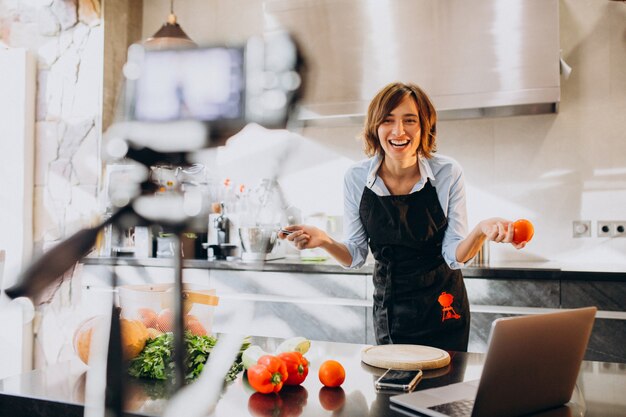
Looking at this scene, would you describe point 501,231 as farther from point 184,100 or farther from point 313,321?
point 313,321

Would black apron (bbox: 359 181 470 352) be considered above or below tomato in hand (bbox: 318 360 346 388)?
above

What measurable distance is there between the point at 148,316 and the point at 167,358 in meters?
0.15

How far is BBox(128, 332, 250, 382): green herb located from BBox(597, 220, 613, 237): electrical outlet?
240 centimetres

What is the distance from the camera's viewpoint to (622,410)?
3.18 feet

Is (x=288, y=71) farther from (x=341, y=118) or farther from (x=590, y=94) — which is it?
(x=590, y=94)

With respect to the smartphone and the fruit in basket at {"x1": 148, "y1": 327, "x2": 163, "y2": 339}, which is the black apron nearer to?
the smartphone

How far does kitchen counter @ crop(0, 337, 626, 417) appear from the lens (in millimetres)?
974

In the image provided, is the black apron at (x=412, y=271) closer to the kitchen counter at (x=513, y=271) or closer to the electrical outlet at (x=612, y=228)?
the kitchen counter at (x=513, y=271)

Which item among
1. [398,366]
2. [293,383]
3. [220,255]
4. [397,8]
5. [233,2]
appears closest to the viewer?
[293,383]

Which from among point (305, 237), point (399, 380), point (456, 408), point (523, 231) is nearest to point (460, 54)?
point (305, 237)

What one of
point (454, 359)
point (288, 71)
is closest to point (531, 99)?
point (454, 359)

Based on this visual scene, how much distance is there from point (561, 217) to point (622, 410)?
219cm

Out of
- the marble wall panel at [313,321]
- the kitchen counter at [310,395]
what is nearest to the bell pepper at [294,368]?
the kitchen counter at [310,395]

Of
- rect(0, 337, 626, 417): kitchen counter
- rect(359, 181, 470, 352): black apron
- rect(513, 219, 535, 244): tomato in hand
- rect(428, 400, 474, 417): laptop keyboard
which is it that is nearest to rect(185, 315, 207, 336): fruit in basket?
rect(0, 337, 626, 417): kitchen counter
